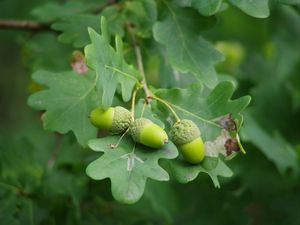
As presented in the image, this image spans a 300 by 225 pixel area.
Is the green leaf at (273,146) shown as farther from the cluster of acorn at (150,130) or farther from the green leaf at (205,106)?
the cluster of acorn at (150,130)

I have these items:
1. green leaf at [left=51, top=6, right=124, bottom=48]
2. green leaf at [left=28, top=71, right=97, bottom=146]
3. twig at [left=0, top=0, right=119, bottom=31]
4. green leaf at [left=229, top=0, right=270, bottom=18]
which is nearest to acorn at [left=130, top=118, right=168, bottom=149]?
green leaf at [left=28, top=71, right=97, bottom=146]

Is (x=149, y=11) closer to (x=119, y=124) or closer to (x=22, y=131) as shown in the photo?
(x=119, y=124)

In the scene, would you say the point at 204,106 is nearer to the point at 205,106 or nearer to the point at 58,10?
the point at 205,106

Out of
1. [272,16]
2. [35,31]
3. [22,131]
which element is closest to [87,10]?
[35,31]

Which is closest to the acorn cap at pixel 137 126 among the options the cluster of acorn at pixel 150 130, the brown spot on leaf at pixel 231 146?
the cluster of acorn at pixel 150 130

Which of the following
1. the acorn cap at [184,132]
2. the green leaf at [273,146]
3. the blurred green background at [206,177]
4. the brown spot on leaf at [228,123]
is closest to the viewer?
the acorn cap at [184,132]

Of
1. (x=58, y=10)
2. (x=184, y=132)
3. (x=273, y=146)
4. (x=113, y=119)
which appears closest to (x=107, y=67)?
(x=113, y=119)

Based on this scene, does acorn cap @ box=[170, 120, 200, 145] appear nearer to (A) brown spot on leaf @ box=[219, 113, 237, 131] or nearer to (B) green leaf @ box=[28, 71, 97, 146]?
(A) brown spot on leaf @ box=[219, 113, 237, 131]
